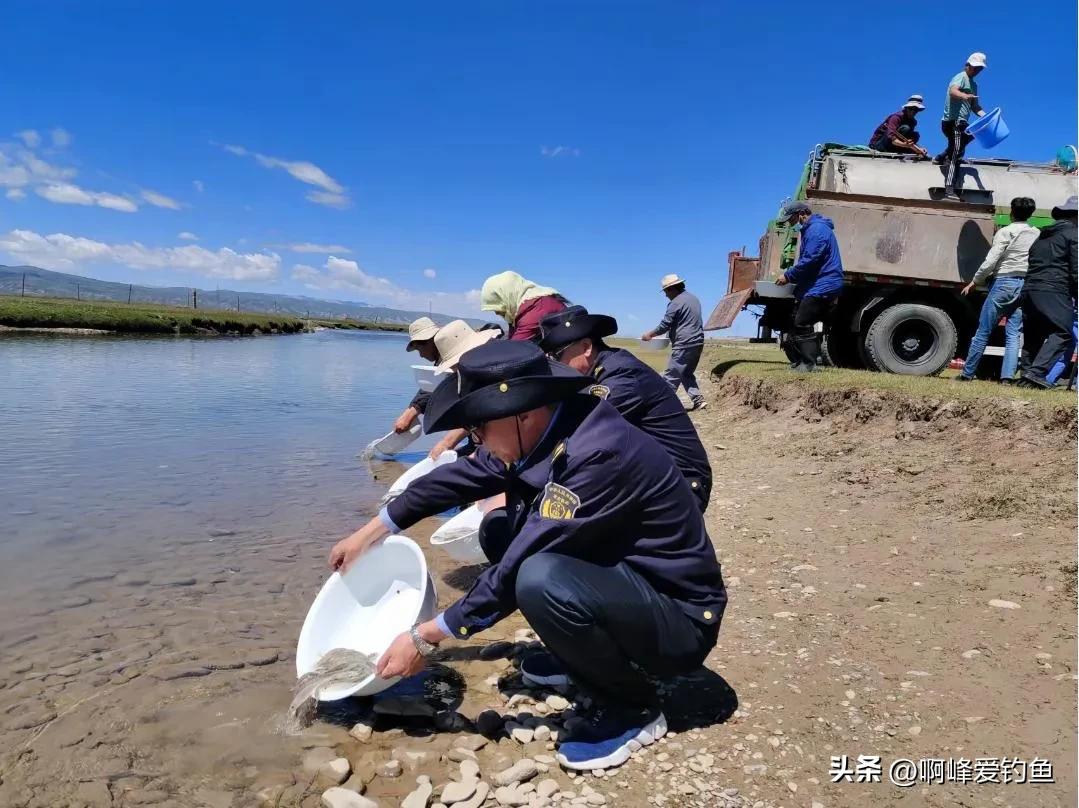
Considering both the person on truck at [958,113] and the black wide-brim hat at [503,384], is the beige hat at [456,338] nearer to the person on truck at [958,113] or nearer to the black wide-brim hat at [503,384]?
the black wide-brim hat at [503,384]

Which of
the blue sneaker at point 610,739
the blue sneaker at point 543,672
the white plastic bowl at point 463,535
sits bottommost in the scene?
the blue sneaker at point 543,672

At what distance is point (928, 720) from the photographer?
259 cm

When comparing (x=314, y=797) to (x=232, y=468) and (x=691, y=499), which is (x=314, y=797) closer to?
(x=691, y=499)

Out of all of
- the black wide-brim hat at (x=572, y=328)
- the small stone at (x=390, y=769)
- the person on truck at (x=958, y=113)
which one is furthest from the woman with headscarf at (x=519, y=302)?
the person on truck at (x=958, y=113)

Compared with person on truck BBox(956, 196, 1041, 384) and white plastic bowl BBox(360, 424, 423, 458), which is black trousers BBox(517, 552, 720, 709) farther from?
person on truck BBox(956, 196, 1041, 384)

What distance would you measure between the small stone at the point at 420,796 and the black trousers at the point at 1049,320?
7315 mm

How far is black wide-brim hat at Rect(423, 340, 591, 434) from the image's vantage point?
2.34 metres

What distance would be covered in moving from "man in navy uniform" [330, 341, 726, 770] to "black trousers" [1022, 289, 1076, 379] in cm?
639

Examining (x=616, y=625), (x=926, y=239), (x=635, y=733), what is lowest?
(x=635, y=733)

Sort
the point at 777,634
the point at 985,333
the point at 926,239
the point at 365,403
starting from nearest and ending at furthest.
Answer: the point at 777,634
the point at 985,333
the point at 926,239
the point at 365,403

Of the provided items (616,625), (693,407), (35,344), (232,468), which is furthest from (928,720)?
(35,344)

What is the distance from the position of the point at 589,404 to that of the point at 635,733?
50.3 inches

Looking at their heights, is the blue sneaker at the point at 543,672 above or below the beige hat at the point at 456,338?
below

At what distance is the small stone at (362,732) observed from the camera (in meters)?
2.74
